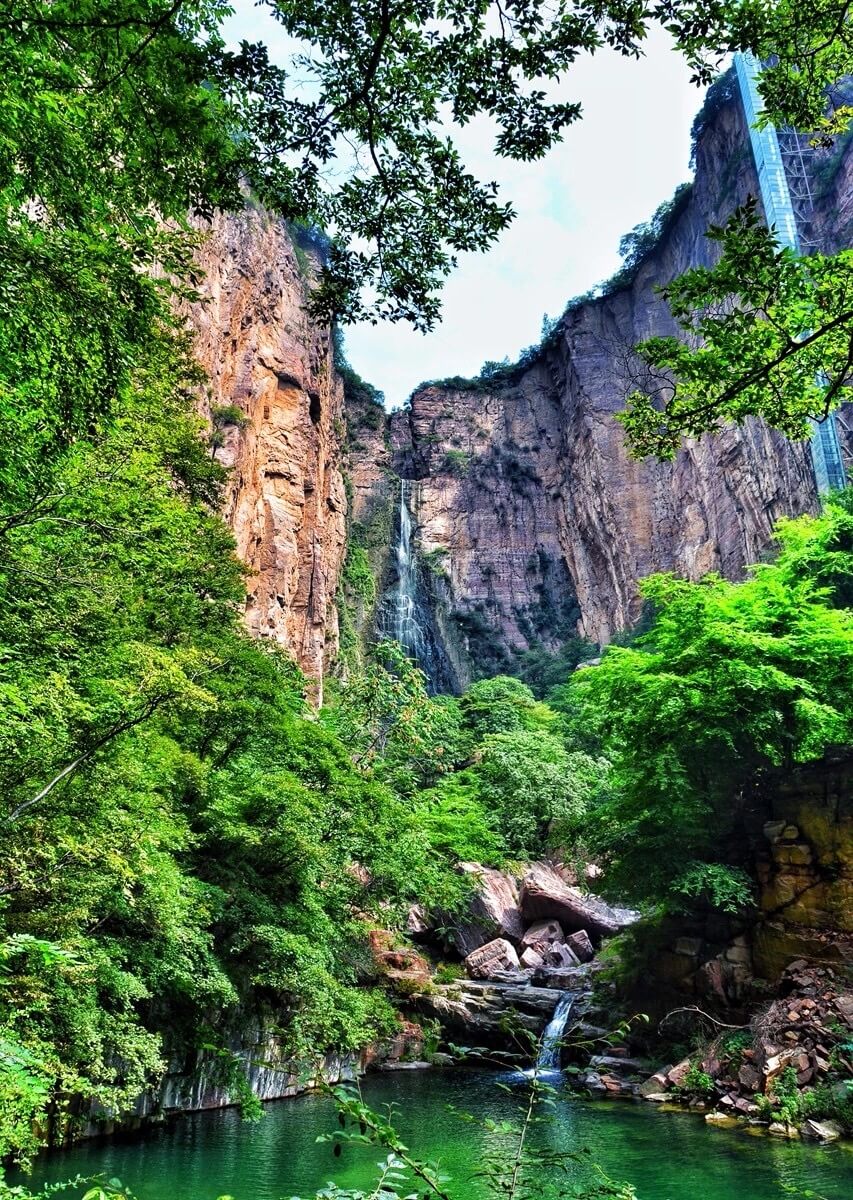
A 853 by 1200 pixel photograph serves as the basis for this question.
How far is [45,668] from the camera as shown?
6.71 meters

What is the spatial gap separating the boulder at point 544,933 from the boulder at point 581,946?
347 mm

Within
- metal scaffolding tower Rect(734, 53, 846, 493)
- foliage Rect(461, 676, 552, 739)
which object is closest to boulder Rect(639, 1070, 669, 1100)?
foliage Rect(461, 676, 552, 739)

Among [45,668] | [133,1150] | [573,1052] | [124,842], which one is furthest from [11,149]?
[573,1052]

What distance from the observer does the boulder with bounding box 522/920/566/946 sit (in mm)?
21625

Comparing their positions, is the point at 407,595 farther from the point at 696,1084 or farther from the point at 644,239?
the point at 696,1084

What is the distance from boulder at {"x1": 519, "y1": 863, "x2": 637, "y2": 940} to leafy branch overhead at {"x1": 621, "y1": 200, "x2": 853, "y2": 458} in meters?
20.4

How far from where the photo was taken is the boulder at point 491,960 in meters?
20.1

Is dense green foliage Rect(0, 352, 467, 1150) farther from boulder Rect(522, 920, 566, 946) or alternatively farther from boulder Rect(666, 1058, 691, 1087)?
boulder Rect(522, 920, 566, 946)

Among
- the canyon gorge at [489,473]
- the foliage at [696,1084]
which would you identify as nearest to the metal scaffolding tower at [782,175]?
the canyon gorge at [489,473]

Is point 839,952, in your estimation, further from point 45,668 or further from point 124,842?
point 45,668

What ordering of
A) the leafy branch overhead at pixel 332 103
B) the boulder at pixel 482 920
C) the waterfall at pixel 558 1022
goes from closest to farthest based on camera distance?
the leafy branch overhead at pixel 332 103 < the waterfall at pixel 558 1022 < the boulder at pixel 482 920

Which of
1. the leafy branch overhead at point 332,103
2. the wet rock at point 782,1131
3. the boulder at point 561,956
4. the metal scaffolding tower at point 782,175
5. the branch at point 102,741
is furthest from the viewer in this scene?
the metal scaffolding tower at point 782,175

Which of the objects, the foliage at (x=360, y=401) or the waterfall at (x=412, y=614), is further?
the foliage at (x=360, y=401)

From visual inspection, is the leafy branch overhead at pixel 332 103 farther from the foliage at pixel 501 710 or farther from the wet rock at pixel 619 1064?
the foliage at pixel 501 710
